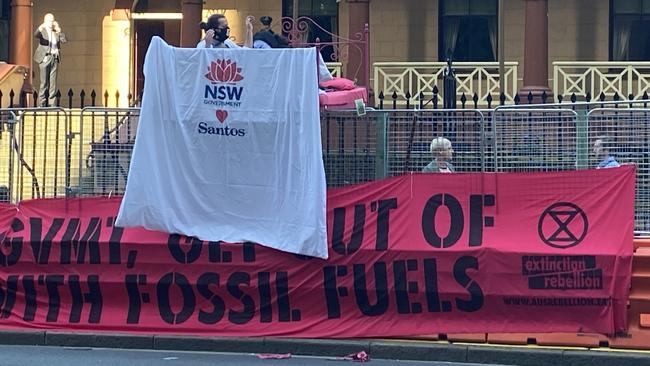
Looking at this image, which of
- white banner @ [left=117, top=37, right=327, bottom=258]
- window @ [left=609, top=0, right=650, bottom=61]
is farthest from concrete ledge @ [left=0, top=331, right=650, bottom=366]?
window @ [left=609, top=0, right=650, bottom=61]

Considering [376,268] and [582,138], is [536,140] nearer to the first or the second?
[582,138]

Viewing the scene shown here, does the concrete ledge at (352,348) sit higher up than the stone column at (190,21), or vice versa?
the stone column at (190,21)

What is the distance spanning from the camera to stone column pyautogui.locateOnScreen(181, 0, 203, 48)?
18891 mm

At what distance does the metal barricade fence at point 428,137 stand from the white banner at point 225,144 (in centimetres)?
96

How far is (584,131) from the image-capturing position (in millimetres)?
10328

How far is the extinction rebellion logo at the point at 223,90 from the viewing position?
33.6 feet

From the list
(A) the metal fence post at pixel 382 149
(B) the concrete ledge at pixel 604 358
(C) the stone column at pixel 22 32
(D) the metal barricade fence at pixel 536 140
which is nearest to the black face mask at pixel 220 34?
(A) the metal fence post at pixel 382 149

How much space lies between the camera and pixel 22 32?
2000cm

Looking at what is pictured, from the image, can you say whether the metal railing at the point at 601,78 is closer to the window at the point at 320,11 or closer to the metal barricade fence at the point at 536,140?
the window at the point at 320,11

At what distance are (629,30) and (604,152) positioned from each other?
37.4ft

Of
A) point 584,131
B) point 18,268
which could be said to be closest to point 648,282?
point 584,131

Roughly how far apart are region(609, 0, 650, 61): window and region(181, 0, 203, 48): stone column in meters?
8.41

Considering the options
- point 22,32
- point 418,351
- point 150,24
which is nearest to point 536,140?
point 418,351

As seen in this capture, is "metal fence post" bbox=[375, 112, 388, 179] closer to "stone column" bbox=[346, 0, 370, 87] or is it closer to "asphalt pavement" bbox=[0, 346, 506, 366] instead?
"asphalt pavement" bbox=[0, 346, 506, 366]
